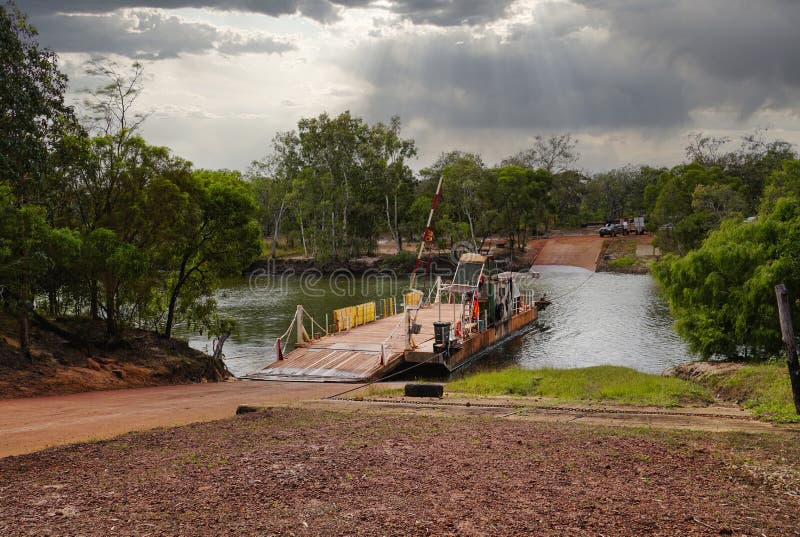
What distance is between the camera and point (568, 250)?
8062 cm

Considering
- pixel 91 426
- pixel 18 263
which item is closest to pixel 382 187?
pixel 18 263

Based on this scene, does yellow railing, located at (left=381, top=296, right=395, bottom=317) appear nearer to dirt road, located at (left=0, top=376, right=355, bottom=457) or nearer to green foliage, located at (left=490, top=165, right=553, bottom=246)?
dirt road, located at (left=0, top=376, right=355, bottom=457)

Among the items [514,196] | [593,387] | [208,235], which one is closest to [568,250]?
[514,196]

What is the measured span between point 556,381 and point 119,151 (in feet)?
51.6

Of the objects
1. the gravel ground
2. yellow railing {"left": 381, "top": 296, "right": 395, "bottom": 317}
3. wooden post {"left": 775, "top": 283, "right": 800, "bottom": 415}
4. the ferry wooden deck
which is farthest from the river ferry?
wooden post {"left": 775, "top": 283, "right": 800, "bottom": 415}

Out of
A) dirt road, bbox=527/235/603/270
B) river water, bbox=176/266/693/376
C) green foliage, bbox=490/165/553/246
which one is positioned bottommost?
river water, bbox=176/266/693/376

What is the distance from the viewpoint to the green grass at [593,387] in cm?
1471

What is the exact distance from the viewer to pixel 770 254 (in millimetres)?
22156

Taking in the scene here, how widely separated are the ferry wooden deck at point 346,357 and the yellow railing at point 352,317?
0.55m

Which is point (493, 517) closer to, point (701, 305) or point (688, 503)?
point (688, 503)

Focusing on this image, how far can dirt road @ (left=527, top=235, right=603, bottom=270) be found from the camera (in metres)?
76.5

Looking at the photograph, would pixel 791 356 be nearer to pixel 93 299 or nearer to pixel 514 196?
pixel 93 299

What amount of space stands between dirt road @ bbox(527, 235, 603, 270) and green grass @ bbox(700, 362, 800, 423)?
186 ft

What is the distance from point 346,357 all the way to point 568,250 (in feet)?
198
